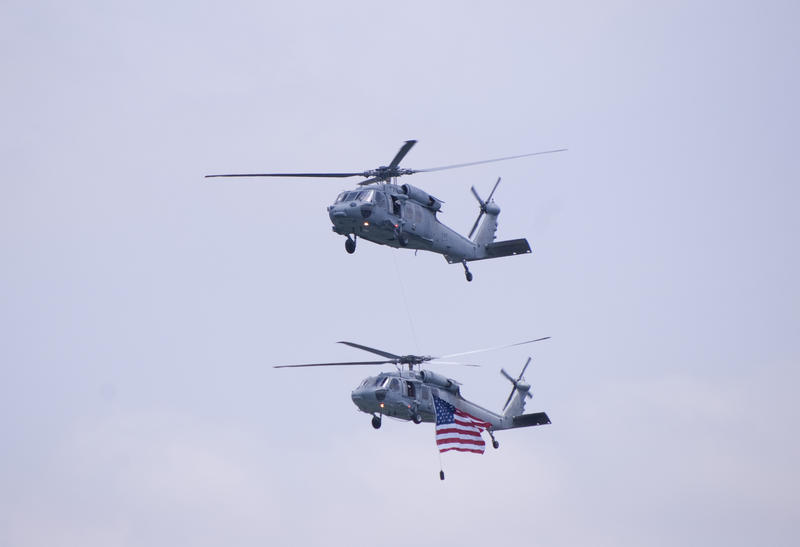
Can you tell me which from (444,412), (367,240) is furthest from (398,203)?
(444,412)

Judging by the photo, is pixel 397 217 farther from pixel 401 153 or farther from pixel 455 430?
pixel 455 430

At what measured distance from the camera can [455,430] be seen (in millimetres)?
72875

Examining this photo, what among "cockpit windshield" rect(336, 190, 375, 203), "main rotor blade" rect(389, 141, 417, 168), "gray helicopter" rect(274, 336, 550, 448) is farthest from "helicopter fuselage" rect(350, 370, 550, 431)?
"main rotor blade" rect(389, 141, 417, 168)

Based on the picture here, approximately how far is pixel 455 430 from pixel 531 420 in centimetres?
622

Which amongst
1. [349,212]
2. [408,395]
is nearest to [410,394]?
[408,395]

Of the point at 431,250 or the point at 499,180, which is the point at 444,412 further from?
the point at 499,180

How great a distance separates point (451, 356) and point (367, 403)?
5.06 metres

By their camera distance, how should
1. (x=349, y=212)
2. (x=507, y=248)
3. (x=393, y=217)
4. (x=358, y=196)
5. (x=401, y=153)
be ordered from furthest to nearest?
(x=507, y=248)
(x=393, y=217)
(x=358, y=196)
(x=401, y=153)
(x=349, y=212)

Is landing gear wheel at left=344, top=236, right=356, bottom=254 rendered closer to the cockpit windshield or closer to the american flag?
the cockpit windshield

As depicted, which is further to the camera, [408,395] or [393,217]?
[408,395]

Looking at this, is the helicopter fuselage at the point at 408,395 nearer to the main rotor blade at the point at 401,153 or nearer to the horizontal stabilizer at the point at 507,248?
the horizontal stabilizer at the point at 507,248

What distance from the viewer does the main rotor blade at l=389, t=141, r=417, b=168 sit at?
64.2 metres

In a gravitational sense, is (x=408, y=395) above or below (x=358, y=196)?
below

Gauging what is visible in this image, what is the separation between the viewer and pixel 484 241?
3049 inches
